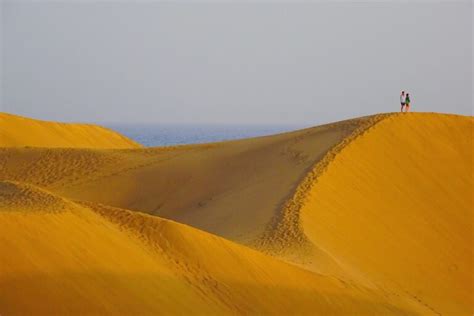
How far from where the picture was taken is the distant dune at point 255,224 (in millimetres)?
10180

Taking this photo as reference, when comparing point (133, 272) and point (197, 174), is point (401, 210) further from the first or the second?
point (133, 272)

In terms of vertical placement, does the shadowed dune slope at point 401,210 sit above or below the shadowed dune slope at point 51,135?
below

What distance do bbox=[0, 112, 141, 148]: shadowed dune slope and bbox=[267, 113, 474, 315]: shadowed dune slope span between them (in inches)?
778

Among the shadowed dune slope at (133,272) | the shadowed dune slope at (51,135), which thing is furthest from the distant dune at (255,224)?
the shadowed dune slope at (51,135)

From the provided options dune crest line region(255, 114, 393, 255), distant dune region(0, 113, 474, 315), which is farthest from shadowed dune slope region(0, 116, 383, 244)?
dune crest line region(255, 114, 393, 255)

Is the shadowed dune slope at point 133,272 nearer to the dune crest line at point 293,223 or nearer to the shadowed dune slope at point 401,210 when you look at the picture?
the shadowed dune slope at point 401,210

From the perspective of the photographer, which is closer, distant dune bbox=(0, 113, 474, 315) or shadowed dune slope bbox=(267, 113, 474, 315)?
distant dune bbox=(0, 113, 474, 315)

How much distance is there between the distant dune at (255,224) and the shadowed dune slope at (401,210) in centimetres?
4

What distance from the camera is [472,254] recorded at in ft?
58.4

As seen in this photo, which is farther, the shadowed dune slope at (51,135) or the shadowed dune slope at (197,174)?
the shadowed dune slope at (51,135)

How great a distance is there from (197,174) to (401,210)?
255 inches

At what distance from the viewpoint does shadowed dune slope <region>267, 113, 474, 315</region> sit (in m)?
15.6

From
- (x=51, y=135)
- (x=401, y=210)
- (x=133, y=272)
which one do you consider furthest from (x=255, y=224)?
(x=51, y=135)

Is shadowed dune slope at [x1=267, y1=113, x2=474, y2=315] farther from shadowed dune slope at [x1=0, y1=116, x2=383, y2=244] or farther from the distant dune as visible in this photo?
shadowed dune slope at [x1=0, y1=116, x2=383, y2=244]
